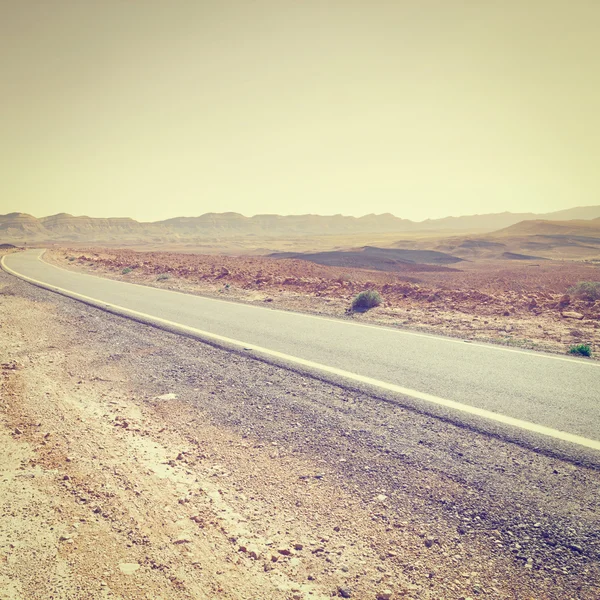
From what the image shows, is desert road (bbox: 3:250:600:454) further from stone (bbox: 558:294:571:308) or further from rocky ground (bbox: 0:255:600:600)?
stone (bbox: 558:294:571:308)

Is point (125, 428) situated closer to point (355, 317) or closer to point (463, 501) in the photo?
point (463, 501)

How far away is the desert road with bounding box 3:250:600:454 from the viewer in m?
4.24

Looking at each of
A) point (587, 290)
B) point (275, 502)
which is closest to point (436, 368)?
point (275, 502)

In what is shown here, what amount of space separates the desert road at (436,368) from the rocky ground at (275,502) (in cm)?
47

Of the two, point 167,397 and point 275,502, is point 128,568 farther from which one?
point 167,397

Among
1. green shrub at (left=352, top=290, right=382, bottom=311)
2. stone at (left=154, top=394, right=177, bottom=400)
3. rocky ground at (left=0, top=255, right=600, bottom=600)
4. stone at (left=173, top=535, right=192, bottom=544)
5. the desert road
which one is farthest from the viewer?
green shrub at (left=352, top=290, right=382, bottom=311)

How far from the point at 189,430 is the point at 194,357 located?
2.40 metres

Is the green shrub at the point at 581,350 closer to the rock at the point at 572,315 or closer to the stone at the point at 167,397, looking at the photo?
the rock at the point at 572,315

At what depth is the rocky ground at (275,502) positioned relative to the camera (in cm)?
239

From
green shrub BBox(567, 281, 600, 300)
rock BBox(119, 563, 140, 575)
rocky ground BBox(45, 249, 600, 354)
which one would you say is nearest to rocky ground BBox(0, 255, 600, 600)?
rock BBox(119, 563, 140, 575)

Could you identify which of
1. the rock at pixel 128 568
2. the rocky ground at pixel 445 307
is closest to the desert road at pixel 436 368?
the rocky ground at pixel 445 307

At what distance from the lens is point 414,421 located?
4211mm

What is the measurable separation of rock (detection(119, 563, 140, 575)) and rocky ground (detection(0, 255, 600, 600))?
14 mm

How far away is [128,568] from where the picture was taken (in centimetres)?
242
